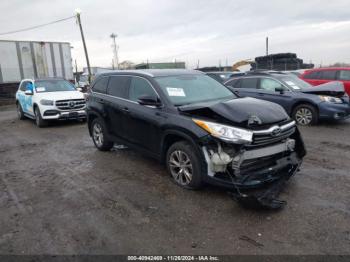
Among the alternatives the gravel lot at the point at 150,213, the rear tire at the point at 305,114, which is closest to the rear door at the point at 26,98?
the gravel lot at the point at 150,213

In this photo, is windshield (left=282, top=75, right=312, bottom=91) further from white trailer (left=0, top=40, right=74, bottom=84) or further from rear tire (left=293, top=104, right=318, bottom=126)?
white trailer (left=0, top=40, right=74, bottom=84)

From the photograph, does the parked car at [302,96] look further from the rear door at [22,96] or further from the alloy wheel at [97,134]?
the rear door at [22,96]

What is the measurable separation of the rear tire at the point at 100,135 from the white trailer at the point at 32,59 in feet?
54.3

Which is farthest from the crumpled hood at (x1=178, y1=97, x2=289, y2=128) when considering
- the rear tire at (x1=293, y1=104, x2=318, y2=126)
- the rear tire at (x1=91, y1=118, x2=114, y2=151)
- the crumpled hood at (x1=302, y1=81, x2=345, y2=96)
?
the crumpled hood at (x1=302, y1=81, x2=345, y2=96)

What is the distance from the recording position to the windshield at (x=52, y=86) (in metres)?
10.7

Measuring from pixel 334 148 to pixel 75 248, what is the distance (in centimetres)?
561

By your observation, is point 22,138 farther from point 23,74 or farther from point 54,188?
point 23,74

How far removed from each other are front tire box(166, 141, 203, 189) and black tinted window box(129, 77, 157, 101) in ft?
3.45

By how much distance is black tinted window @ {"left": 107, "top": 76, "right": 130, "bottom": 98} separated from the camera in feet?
18.5

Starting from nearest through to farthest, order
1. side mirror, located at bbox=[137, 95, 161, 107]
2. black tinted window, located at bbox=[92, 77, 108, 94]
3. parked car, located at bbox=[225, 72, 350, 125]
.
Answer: side mirror, located at bbox=[137, 95, 161, 107] → black tinted window, located at bbox=[92, 77, 108, 94] → parked car, located at bbox=[225, 72, 350, 125]

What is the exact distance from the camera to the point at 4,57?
64.7ft

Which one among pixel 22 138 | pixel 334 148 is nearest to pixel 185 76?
pixel 334 148

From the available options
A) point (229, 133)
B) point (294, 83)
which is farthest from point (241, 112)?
point (294, 83)

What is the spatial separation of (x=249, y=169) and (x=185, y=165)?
0.94 meters
